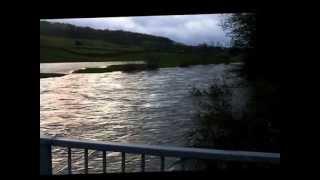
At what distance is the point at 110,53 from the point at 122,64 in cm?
13

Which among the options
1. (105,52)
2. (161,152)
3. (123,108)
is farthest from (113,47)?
(123,108)

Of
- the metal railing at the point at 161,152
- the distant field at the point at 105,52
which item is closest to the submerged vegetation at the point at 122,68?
the distant field at the point at 105,52

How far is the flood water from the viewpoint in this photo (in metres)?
3.19

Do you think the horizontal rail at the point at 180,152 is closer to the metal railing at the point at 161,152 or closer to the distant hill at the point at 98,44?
the metal railing at the point at 161,152

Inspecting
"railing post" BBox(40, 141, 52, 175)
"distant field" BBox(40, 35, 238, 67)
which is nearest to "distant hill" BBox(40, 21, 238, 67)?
"distant field" BBox(40, 35, 238, 67)

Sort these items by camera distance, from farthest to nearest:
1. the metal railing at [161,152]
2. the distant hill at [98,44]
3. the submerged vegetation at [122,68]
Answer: the metal railing at [161,152]
the submerged vegetation at [122,68]
the distant hill at [98,44]

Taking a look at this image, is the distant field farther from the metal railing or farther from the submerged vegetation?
the metal railing

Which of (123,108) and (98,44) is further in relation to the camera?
(123,108)

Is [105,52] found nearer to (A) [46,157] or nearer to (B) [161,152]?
(B) [161,152]

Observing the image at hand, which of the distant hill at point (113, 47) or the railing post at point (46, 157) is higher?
the distant hill at point (113, 47)

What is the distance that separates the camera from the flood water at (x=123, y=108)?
10.5 ft

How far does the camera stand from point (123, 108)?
574cm

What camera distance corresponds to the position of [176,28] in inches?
90.4
